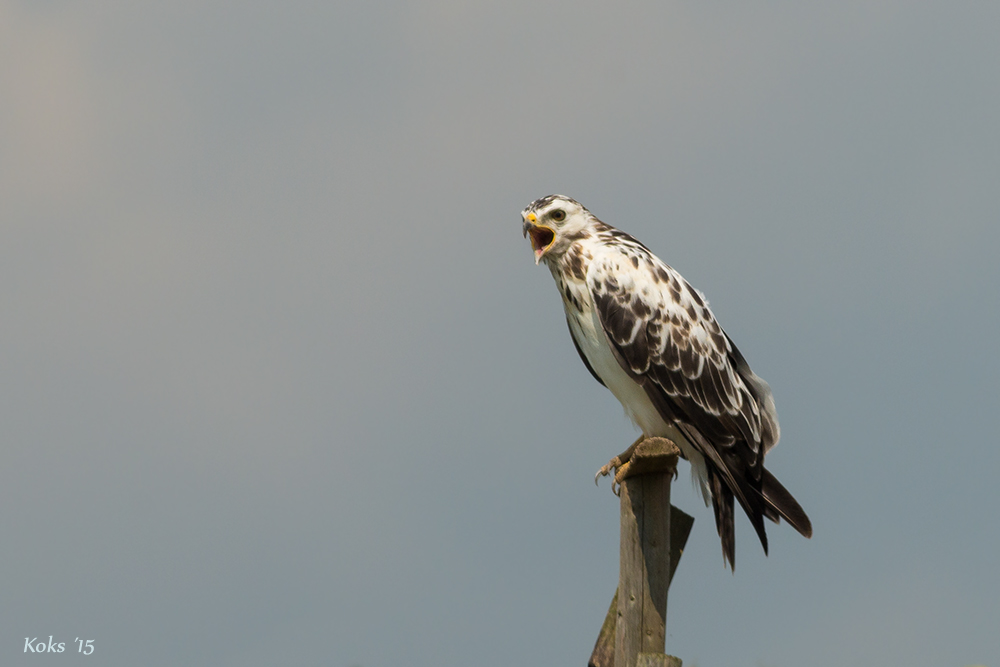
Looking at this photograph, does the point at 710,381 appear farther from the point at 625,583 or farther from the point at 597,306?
the point at 625,583

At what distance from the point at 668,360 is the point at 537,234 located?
129 centimetres

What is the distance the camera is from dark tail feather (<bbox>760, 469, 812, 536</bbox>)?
260 inches

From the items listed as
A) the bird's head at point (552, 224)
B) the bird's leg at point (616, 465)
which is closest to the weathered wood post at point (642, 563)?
the bird's leg at point (616, 465)

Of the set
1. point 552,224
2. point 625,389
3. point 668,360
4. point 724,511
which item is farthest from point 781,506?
point 552,224

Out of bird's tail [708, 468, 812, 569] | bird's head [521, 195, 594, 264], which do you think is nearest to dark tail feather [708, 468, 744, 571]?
bird's tail [708, 468, 812, 569]

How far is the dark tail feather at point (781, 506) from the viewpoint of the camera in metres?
6.60

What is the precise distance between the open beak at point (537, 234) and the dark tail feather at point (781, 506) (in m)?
2.16

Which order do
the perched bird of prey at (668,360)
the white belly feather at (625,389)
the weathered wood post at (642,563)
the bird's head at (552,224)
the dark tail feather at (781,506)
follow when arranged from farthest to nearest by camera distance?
1. the bird's head at (552,224)
2. the white belly feather at (625,389)
3. the perched bird of prey at (668,360)
4. the dark tail feather at (781,506)
5. the weathered wood post at (642,563)

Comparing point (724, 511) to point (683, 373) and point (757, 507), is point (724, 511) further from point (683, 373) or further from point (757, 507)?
point (683, 373)

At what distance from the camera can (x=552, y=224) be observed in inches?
287

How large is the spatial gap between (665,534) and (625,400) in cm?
163

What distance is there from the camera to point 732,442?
6902 mm

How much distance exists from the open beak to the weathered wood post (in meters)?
1.90

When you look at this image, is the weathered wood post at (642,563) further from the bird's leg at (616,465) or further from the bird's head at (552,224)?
the bird's head at (552,224)
